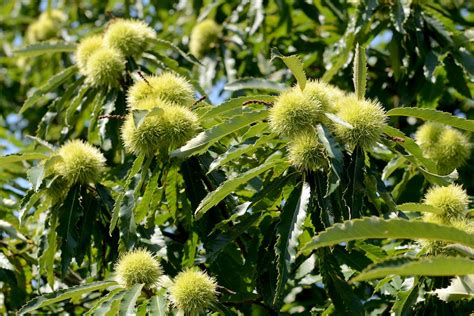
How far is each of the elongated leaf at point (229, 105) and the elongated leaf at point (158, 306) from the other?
0.51 m

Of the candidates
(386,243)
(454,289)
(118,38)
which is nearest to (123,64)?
(118,38)

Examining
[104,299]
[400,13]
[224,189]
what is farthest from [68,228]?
[400,13]

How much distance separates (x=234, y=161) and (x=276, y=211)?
207mm

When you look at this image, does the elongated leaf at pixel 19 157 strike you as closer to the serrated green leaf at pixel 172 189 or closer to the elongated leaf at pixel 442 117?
the serrated green leaf at pixel 172 189

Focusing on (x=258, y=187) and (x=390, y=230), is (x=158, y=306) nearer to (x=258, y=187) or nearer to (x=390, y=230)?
(x=258, y=187)

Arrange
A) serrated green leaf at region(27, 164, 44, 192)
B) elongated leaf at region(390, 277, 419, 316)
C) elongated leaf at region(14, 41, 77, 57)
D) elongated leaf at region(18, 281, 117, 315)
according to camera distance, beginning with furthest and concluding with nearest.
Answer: elongated leaf at region(14, 41, 77, 57), serrated green leaf at region(27, 164, 44, 192), elongated leaf at region(18, 281, 117, 315), elongated leaf at region(390, 277, 419, 316)

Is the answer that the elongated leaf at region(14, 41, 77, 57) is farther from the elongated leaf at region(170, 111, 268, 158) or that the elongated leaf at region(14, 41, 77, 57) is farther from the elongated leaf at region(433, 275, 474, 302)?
the elongated leaf at region(433, 275, 474, 302)

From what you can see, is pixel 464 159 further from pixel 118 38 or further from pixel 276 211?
pixel 118 38

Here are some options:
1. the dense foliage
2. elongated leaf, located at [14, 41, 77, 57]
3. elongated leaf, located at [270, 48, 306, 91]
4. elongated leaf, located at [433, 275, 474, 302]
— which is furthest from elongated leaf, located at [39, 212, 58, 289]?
elongated leaf, located at [433, 275, 474, 302]

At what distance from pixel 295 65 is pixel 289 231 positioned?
1.40 ft

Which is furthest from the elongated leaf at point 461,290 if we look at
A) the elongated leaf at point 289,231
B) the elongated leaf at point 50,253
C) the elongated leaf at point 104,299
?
the elongated leaf at point 50,253

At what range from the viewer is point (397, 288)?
7.26ft

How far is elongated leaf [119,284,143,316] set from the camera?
1907 mm

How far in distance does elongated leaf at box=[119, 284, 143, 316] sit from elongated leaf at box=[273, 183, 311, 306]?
36 cm
